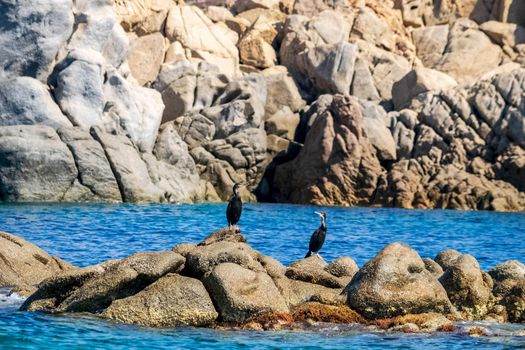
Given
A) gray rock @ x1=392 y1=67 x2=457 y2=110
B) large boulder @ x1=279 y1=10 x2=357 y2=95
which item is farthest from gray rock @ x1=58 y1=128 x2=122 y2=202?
gray rock @ x1=392 y1=67 x2=457 y2=110

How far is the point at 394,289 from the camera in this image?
54.5 feet

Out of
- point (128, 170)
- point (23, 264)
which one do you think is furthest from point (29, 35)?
point (23, 264)

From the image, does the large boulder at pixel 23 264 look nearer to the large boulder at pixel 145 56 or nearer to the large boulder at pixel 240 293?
the large boulder at pixel 240 293

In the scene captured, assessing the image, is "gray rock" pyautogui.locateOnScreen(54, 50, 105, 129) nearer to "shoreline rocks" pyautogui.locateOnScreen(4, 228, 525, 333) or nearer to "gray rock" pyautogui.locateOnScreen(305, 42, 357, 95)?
"gray rock" pyautogui.locateOnScreen(305, 42, 357, 95)

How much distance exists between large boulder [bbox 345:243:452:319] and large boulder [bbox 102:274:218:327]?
258 centimetres

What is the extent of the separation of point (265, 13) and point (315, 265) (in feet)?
172

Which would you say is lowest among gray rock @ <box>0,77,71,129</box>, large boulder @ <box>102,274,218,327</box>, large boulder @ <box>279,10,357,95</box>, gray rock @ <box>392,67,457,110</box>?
large boulder @ <box>102,274,218,327</box>

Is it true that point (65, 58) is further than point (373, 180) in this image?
No

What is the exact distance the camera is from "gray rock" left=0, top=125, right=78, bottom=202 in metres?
43.4

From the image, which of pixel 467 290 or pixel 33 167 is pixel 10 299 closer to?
pixel 467 290

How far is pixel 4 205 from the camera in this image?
136 feet

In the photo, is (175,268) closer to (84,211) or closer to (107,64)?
(84,211)

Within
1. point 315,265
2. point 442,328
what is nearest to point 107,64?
point 315,265

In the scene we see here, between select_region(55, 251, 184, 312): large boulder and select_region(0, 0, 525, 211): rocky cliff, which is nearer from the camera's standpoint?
select_region(55, 251, 184, 312): large boulder
